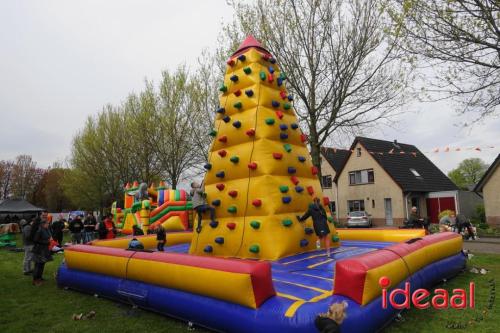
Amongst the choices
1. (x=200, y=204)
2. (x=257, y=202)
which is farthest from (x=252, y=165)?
(x=200, y=204)

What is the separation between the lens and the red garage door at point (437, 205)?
28328 mm

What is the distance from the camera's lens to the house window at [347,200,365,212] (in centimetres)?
3146

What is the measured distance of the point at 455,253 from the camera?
820cm

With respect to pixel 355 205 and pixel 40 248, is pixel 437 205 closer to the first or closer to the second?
pixel 355 205

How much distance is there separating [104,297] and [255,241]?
131 inches

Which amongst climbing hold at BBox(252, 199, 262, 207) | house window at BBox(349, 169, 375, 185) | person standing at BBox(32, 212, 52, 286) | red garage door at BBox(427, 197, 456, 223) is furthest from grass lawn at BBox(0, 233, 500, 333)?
house window at BBox(349, 169, 375, 185)

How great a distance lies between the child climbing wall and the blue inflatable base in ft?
2.60

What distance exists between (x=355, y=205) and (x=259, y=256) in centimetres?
2619

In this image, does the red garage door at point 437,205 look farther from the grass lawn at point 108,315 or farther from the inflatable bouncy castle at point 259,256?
the grass lawn at point 108,315

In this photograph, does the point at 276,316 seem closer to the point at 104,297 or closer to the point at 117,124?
the point at 104,297

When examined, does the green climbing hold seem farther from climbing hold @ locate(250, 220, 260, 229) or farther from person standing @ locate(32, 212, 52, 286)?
person standing @ locate(32, 212, 52, 286)

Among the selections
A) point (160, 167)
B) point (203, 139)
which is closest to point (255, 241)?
point (203, 139)

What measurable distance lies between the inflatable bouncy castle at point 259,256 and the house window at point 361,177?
20.5 meters

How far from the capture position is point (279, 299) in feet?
15.2
